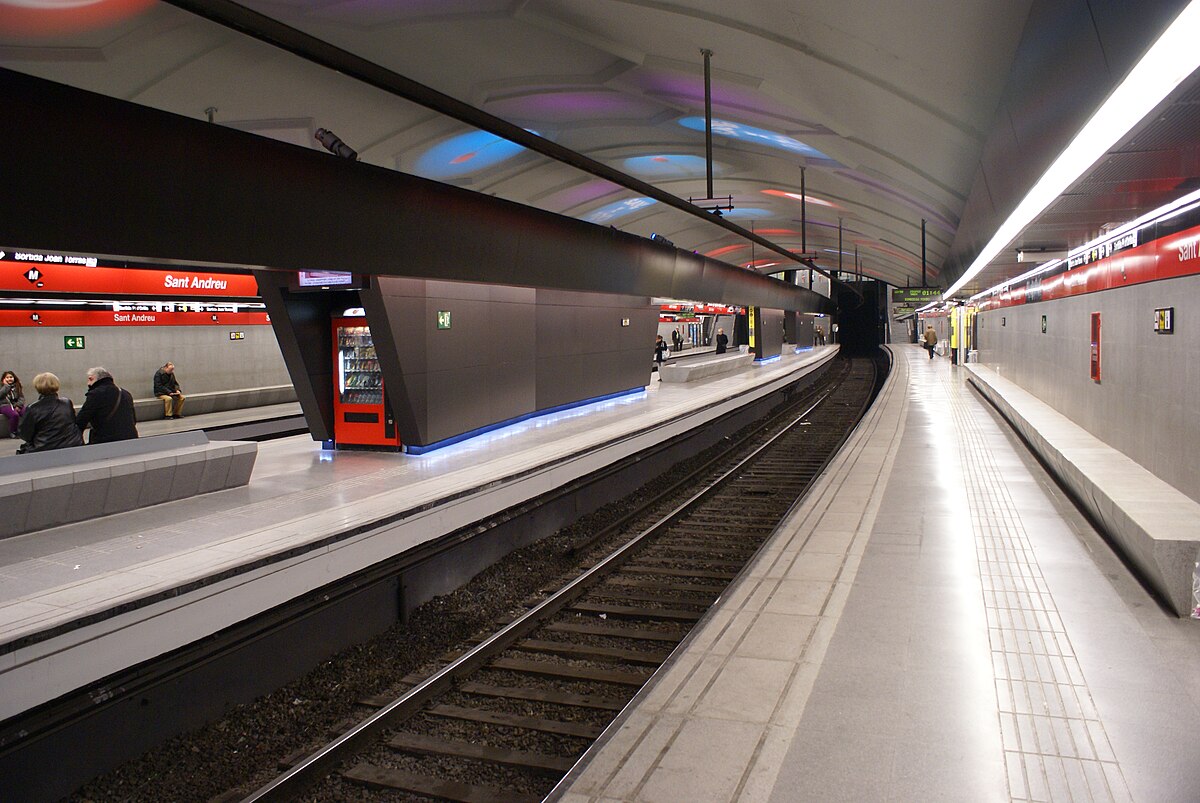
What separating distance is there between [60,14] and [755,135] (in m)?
8.29

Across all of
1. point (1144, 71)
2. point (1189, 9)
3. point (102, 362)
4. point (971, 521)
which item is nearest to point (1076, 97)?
point (1144, 71)

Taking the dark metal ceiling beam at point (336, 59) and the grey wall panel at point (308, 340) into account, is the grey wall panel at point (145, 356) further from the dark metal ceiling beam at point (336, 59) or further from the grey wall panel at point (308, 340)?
the dark metal ceiling beam at point (336, 59)

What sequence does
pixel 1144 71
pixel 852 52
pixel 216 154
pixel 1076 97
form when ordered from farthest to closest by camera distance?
pixel 852 52
pixel 216 154
pixel 1076 97
pixel 1144 71

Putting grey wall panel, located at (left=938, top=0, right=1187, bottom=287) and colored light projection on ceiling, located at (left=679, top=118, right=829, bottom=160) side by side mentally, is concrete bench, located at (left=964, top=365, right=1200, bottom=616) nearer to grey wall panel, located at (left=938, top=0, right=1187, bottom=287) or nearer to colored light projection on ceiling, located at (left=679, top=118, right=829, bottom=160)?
grey wall panel, located at (left=938, top=0, right=1187, bottom=287)

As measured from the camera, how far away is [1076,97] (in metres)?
3.90

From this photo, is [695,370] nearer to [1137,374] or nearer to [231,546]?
[1137,374]

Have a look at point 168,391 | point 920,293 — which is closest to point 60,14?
point 168,391

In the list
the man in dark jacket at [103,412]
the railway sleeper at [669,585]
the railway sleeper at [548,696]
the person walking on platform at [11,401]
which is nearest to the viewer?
the railway sleeper at [548,696]

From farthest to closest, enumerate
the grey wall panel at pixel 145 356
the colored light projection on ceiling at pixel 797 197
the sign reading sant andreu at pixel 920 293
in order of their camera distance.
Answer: the sign reading sant andreu at pixel 920 293 → the colored light projection on ceiling at pixel 797 197 → the grey wall panel at pixel 145 356

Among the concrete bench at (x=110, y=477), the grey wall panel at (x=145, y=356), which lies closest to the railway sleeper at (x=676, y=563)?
the concrete bench at (x=110, y=477)

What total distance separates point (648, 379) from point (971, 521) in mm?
13283

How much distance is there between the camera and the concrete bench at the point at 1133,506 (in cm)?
476

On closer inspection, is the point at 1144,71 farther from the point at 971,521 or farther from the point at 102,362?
the point at 102,362

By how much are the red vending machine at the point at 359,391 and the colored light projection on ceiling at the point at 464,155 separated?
2.59m
